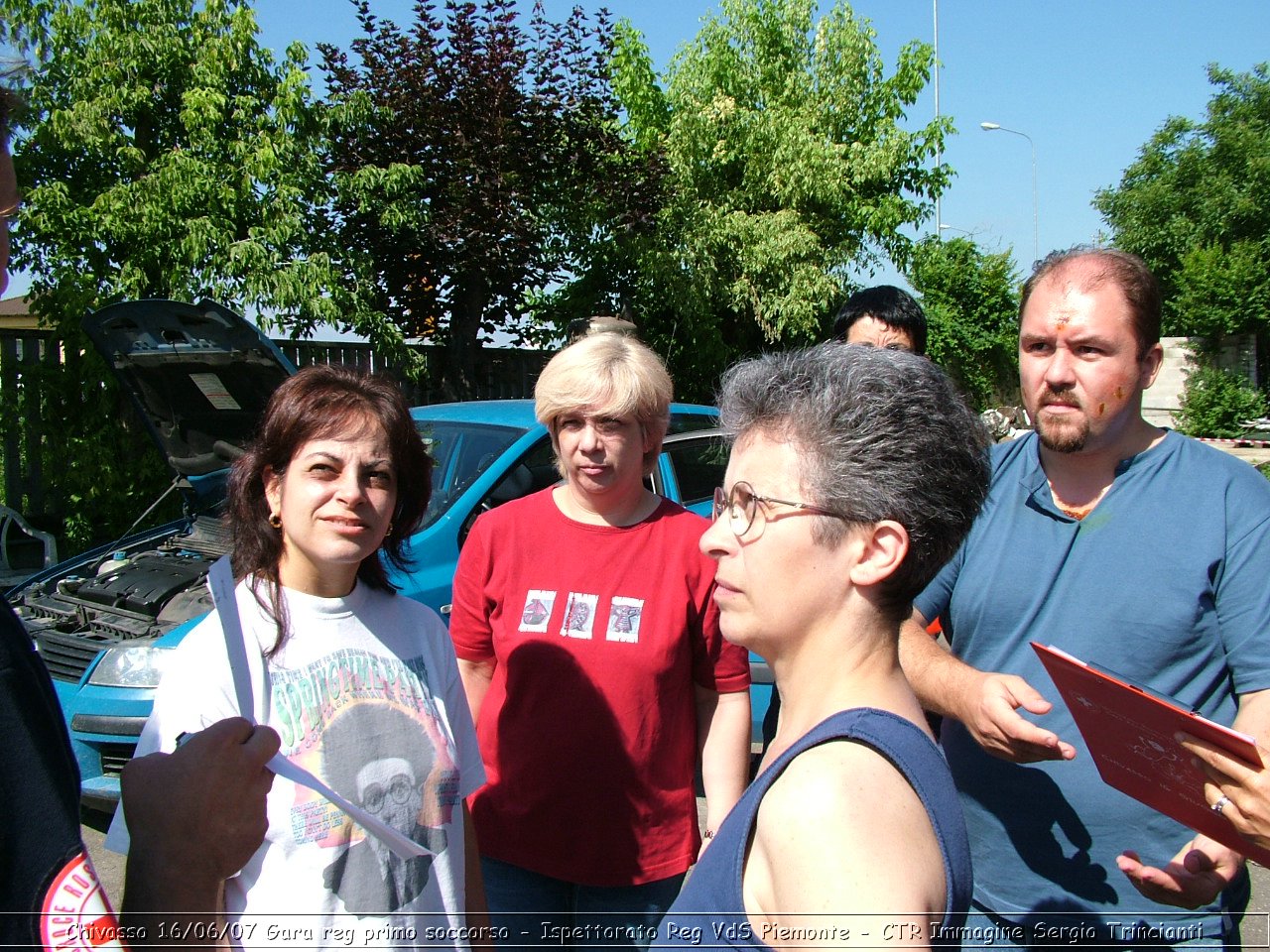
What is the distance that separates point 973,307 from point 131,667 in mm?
20276

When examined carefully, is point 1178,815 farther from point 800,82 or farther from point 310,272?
point 800,82

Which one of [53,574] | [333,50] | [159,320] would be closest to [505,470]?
[159,320]

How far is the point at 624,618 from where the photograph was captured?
2.42m

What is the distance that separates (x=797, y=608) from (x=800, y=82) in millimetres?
15380

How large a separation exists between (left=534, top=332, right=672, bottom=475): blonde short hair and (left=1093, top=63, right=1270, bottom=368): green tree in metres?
29.5

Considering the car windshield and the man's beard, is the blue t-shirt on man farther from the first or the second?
the car windshield

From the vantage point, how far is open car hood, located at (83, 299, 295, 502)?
5.46m

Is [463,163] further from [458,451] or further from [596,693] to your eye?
[596,693]

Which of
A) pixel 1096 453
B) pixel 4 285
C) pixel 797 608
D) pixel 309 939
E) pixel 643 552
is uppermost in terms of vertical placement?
pixel 4 285

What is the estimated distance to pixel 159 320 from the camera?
18.0 feet

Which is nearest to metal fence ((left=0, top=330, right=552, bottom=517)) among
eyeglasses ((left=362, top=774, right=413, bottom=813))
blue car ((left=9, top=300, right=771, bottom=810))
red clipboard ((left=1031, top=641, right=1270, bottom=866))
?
blue car ((left=9, top=300, right=771, bottom=810))

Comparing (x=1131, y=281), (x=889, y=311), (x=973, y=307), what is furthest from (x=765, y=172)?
(x=1131, y=281)

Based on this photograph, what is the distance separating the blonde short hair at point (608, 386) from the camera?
2613mm

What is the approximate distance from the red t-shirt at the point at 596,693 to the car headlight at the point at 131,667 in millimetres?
2279
